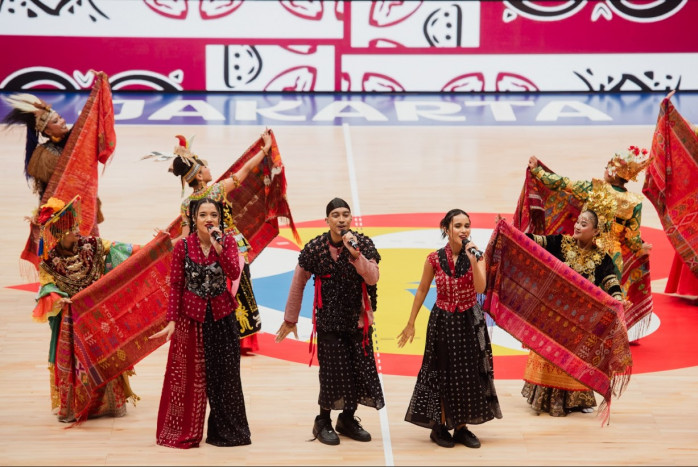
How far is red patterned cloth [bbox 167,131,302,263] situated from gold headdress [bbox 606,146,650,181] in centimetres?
232

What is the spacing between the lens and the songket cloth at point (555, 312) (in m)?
6.48

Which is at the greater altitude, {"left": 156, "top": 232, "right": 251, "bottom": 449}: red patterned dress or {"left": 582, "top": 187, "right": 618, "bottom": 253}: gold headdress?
{"left": 582, "top": 187, "right": 618, "bottom": 253}: gold headdress

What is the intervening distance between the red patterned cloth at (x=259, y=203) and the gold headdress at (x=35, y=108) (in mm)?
1401

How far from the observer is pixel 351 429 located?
634 cm

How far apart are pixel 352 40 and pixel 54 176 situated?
1050 centimetres

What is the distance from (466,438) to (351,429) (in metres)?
0.66

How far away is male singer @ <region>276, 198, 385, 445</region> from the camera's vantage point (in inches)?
243

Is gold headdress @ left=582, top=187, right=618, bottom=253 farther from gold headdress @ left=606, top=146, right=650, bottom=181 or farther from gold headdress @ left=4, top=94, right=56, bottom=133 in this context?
gold headdress @ left=4, top=94, right=56, bottom=133

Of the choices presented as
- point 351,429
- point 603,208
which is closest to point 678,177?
point 603,208

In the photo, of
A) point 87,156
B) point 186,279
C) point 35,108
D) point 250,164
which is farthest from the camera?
point 87,156

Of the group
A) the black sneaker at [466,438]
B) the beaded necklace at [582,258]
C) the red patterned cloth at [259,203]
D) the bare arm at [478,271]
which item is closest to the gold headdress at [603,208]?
the beaded necklace at [582,258]

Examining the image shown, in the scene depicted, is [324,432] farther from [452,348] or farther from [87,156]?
[87,156]

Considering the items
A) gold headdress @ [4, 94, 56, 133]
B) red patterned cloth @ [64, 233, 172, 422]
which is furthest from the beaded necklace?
gold headdress @ [4, 94, 56, 133]

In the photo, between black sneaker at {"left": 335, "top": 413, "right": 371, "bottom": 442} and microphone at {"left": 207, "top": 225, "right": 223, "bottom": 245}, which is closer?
microphone at {"left": 207, "top": 225, "right": 223, "bottom": 245}
